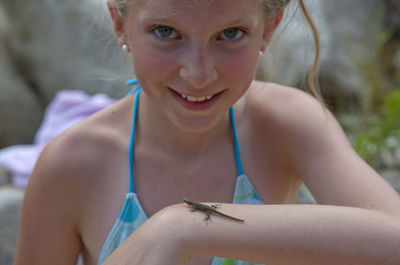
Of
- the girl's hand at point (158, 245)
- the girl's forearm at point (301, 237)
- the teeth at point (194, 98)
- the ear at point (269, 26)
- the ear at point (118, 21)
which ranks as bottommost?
the girl's hand at point (158, 245)

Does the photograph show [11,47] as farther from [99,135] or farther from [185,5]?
[185,5]

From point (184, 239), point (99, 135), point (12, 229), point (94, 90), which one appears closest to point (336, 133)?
point (184, 239)

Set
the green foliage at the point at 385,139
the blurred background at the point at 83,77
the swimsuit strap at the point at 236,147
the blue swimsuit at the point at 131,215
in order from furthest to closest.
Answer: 1. the blurred background at the point at 83,77
2. the green foliage at the point at 385,139
3. the swimsuit strap at the point at 236,147
4. the blue swimsuit at the point at 131,215

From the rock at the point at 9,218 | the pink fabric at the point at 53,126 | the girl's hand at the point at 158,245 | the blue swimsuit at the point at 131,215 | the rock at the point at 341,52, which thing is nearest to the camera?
the girl's hand at the point at 158,245

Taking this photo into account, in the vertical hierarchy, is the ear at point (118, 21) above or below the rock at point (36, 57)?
below

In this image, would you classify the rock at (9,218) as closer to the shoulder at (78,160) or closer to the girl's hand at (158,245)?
the shoulder at (78,160)

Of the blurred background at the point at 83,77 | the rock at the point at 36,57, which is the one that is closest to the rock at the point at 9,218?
the blurred background at the point at 83,77

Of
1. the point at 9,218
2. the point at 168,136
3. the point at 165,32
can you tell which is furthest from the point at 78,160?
the point at 9,218

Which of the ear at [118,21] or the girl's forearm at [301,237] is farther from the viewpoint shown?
the ear at [118,21]

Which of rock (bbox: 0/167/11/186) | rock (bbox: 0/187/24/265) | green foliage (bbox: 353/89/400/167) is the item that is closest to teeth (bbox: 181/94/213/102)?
rock (bbox: 0/187/24/265)
